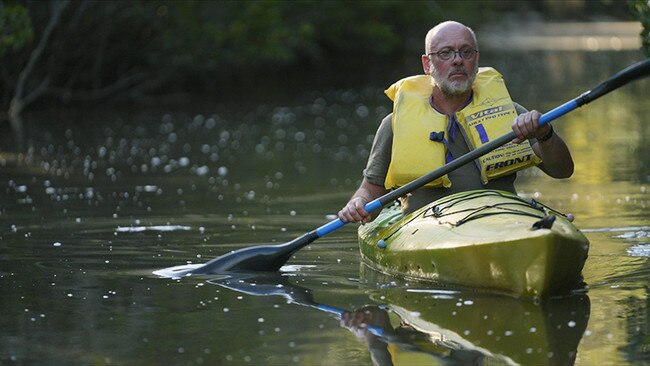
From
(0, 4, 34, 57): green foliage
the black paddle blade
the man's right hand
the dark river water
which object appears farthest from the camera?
(0, 4, 34, 57): green foliage

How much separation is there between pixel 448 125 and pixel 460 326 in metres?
1.72

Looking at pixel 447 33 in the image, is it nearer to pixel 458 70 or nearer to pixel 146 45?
pixel 458 70

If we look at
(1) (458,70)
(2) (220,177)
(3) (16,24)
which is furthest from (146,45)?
(1) (458,70)

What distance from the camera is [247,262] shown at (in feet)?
24.1

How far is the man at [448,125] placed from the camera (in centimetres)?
698

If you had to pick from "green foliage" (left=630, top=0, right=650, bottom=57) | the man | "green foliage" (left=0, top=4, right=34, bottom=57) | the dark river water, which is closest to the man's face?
the man

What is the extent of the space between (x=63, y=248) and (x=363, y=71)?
2590cm

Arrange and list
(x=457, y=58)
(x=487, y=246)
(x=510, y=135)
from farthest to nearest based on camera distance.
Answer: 1. (x=457, y=58)
2. (x=510, y=135)
3. (x=487, y=246)

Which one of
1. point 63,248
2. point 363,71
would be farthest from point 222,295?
point 363,71

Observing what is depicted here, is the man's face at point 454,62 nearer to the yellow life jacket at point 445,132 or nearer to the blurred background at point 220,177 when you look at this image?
the yellow life jacket at point 445,132

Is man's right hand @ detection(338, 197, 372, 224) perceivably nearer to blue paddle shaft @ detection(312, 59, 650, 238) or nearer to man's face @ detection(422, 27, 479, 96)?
blue paddle shaft @ detection(312, 59, 650, 238)

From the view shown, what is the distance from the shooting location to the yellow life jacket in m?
6.97

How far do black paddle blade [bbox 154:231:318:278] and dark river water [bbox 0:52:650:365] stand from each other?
3.9 inches

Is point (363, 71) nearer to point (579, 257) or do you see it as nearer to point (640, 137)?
point (640, 137)
